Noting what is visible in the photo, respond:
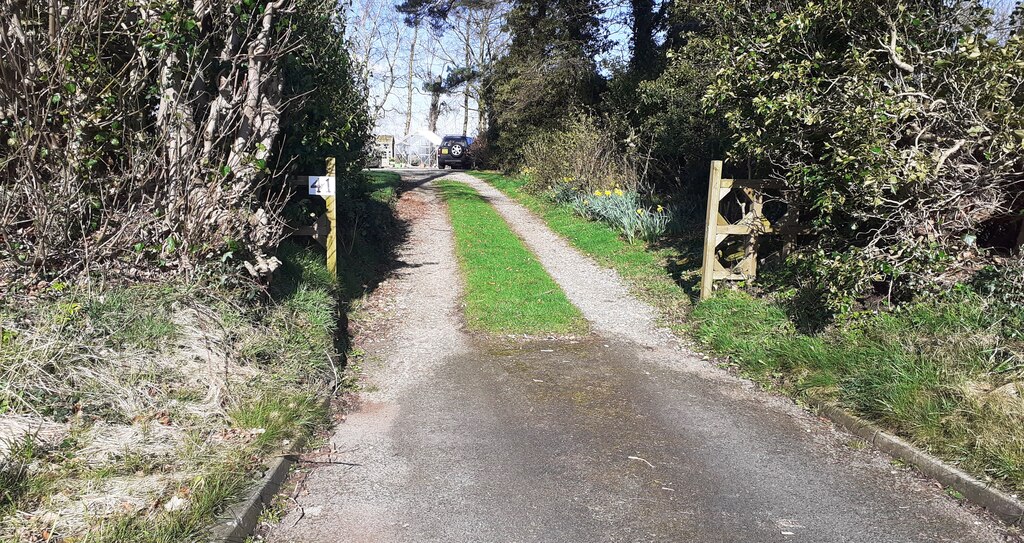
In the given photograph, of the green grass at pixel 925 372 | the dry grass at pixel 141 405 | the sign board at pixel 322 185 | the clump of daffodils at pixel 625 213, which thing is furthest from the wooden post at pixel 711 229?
the dry grass at pixel 141 405

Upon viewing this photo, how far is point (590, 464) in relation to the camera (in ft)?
15.1

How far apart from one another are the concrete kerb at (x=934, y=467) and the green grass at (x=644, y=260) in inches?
118

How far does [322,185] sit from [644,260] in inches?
239

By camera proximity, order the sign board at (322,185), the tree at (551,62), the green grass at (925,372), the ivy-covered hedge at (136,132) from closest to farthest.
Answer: the green grass at (925,372), the ivy-covered hedge at (136,132), the sign board at (322,185), the tree at (551,62)

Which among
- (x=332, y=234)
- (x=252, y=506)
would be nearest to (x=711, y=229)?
(x=332, y=234)

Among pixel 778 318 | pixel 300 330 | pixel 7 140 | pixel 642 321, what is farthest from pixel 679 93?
pixel 7 140

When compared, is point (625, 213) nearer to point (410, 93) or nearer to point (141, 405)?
point (141, 405)

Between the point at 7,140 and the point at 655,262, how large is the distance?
30.2 ft

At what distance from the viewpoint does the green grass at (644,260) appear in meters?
9.49

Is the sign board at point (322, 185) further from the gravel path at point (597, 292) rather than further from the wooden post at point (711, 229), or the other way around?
the wooden post at point (711, 229)

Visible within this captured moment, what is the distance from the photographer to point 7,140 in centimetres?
562

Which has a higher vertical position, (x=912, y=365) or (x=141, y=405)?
(x=912, y=365)

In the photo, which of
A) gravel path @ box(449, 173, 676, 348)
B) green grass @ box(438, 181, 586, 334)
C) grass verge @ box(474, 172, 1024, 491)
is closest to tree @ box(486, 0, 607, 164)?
gravel path @ box(449, 173, 676, 348)

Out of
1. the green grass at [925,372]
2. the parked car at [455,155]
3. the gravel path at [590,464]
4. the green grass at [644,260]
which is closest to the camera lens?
the gravel path at [590,464]
